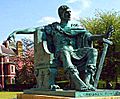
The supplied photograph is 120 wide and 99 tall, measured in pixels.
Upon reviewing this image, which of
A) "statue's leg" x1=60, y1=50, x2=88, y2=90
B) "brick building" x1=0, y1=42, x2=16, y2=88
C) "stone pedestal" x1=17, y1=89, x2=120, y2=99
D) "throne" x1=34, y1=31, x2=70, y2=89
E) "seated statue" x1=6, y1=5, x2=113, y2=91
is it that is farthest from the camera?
"brick building" x1=0, y1=42, x2=16, y2=88

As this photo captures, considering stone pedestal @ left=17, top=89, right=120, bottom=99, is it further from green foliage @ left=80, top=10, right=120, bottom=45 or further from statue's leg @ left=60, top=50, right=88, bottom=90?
green foliage @ left=80, top=10, right=120, bottom=45

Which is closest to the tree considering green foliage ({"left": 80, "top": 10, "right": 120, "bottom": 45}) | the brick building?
green foliage ({"left": 80, "top": 10, "right": 120, "bottom": 45})

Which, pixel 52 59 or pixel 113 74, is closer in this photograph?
pixel 52 59

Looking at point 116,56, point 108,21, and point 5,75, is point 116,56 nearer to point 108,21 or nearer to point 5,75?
point 108,21

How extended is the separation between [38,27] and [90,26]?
25388mm

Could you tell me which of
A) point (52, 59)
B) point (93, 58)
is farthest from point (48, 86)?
point (93, 58)

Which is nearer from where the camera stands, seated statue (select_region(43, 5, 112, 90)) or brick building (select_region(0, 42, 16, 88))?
seated statue (select_region(43, 5, 112, 90))

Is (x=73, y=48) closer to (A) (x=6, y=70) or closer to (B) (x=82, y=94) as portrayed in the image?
(B) (x=82, y=94)

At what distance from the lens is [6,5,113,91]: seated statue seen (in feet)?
28.3

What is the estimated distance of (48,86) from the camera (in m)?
9.33

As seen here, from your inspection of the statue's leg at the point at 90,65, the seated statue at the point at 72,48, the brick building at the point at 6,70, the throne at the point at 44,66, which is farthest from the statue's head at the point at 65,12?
the brick building at the point at 6,70

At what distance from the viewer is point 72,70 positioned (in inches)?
336

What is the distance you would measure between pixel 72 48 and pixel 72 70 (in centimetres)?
108

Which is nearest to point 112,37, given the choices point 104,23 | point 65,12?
point 104,23
